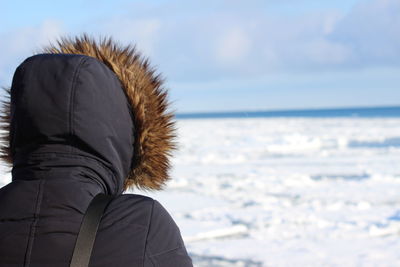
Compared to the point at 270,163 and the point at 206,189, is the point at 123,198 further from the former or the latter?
the point at 270,163

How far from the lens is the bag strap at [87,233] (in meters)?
1.26

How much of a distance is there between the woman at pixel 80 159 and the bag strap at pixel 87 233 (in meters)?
0.02

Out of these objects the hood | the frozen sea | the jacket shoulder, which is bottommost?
the frozen sea

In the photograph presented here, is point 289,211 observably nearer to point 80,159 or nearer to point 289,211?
point 289,211

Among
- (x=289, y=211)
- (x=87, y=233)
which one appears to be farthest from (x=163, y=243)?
(x=289, y=211)

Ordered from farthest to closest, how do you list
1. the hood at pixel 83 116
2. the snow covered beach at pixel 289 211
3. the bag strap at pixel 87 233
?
the snow covered beach at pixel 289 211 → the hood at pixel 83 116 → the bag strap at pixel 87 233

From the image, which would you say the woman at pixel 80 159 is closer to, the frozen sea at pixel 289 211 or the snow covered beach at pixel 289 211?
the snow covered beach at pixel 289 211

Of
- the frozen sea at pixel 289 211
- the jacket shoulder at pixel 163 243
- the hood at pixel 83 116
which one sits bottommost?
the frozen sea at pixel 289 211

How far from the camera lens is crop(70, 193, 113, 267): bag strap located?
126 cm

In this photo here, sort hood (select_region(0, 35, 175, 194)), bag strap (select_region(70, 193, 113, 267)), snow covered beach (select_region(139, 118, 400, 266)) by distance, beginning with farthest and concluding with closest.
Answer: snow covered beach (select_region(139, 118, 400, 266))
hood (select_region(0, 35, 175, 194))
bag strap (select_region(70, 193, 113, 267))

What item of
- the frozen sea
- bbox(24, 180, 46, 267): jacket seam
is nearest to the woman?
bbox(24, 180, 46, 267): jacket seam

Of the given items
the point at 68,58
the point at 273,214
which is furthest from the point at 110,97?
the point at 273,214

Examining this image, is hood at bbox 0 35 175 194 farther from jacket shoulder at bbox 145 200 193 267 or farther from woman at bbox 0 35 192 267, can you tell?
jacket shoulder at bbox 145 200 193 267

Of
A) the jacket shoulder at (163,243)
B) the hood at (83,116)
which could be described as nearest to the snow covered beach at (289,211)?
the hood at (83,116)
